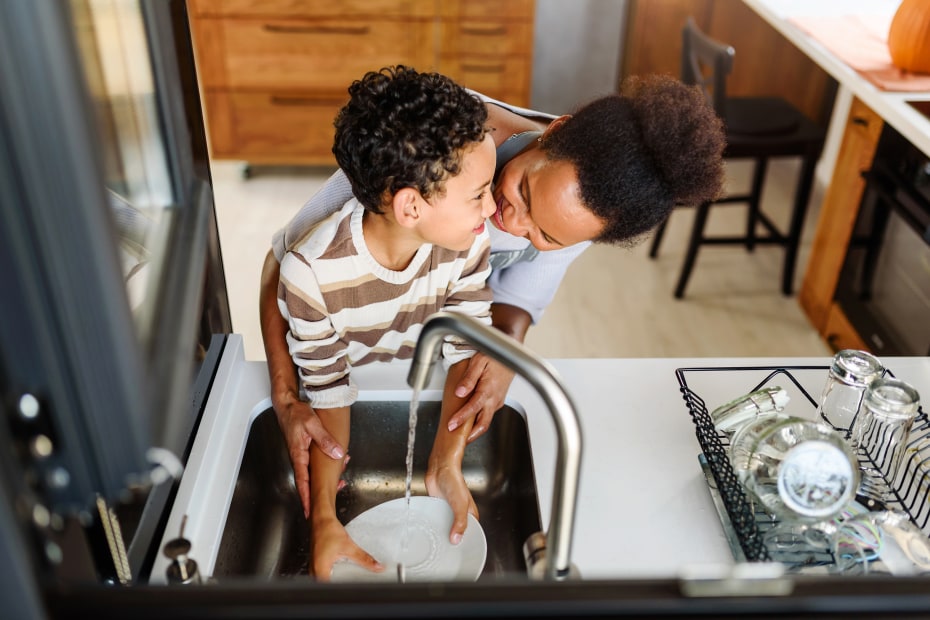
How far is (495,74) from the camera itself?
11.1 feet

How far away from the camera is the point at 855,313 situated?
245cm

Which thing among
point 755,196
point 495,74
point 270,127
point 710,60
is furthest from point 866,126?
point 270,127

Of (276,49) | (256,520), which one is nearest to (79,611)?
(256,520)

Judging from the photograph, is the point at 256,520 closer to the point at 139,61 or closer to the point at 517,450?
the point at 517,450

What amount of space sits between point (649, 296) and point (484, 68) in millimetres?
1160

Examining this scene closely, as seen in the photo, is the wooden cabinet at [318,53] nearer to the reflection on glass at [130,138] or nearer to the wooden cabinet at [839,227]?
the wooden cabinet at [839,227]

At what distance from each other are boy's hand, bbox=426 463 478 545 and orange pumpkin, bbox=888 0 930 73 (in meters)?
1.83

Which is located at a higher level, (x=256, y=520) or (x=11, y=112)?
(x=11, y=112)

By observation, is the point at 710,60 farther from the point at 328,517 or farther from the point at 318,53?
the point at 328,517

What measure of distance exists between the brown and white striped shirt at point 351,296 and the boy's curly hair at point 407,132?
90mm

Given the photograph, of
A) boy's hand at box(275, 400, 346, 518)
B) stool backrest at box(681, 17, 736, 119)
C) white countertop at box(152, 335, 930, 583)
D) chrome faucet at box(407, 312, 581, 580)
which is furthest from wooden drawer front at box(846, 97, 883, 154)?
chrome faucet at box(407, 312, 581, 580)

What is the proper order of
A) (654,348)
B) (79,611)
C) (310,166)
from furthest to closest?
(310,166) → (654,348) → (79,611)

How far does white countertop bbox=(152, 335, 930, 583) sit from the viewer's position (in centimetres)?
97

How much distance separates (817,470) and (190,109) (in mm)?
815
